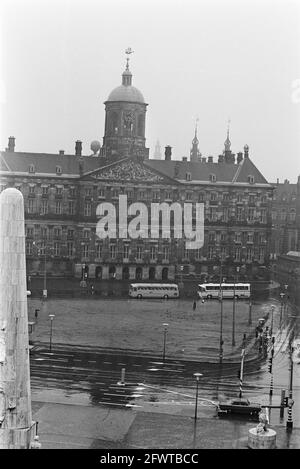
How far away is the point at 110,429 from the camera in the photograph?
32000 mm

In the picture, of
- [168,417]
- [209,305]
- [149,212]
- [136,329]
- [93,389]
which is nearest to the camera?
[168,417]

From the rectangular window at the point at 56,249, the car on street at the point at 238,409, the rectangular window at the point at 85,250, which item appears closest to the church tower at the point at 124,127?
the rectangular window at the point at 85,250

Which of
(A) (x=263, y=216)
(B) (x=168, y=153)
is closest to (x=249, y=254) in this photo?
(A) (x=263, y=216)

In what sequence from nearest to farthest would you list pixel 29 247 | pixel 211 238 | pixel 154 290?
pixel 154 290 → pixel 29 247 → pixel 211 238

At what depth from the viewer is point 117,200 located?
292 feet

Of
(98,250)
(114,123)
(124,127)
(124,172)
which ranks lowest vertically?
(98,250)

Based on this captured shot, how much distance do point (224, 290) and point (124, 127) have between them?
23933 mm

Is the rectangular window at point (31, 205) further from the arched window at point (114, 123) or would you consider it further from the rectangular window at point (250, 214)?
the rectangular window at point (250, 214)

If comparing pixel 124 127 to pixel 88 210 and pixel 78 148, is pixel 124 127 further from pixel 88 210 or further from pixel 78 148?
pixel 88 210

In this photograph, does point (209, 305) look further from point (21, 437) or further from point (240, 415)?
point (21, 437)

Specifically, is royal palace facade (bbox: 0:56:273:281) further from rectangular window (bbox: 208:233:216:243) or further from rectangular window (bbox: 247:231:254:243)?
rectangular window (bbox: 247:231:254:243)

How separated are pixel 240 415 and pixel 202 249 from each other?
5643 cm

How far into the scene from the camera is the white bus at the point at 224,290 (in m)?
76.2
